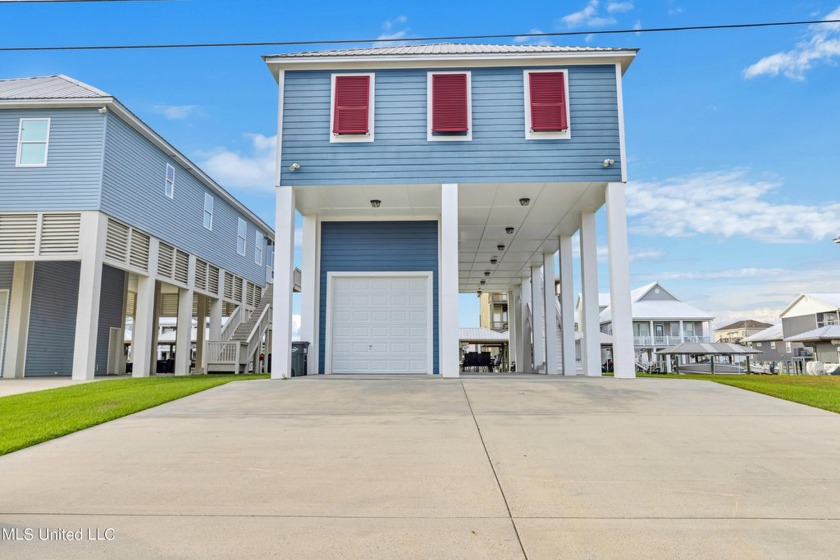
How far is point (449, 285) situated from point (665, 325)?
3530 centimetres

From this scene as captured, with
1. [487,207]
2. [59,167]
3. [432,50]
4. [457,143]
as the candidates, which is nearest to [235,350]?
[59,167]

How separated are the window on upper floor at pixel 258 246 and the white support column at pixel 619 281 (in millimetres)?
20243

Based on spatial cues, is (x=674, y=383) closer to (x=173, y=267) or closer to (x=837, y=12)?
(x=837, y=12)

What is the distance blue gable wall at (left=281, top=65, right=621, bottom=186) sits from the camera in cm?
1145

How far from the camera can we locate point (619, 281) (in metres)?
11.1

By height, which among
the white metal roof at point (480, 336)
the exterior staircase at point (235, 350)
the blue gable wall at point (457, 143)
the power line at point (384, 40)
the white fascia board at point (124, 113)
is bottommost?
the exterior staircase at point (235, 350)

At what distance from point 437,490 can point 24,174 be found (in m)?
15.6

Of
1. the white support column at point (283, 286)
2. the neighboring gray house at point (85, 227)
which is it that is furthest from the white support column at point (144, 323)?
the white support column at point (283, 286)

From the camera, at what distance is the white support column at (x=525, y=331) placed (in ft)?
67.1

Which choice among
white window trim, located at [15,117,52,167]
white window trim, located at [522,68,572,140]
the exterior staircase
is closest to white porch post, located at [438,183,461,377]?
white window trim, located at [522,68,572,140]

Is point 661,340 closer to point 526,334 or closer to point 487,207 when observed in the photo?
point 526,334

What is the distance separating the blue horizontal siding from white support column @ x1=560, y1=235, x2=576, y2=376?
15.6 metres

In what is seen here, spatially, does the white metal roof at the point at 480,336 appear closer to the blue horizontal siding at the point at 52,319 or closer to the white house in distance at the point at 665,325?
the white house in distance at the point at 665,325

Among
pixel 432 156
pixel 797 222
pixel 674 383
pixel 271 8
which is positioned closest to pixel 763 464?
pixel 674 383
